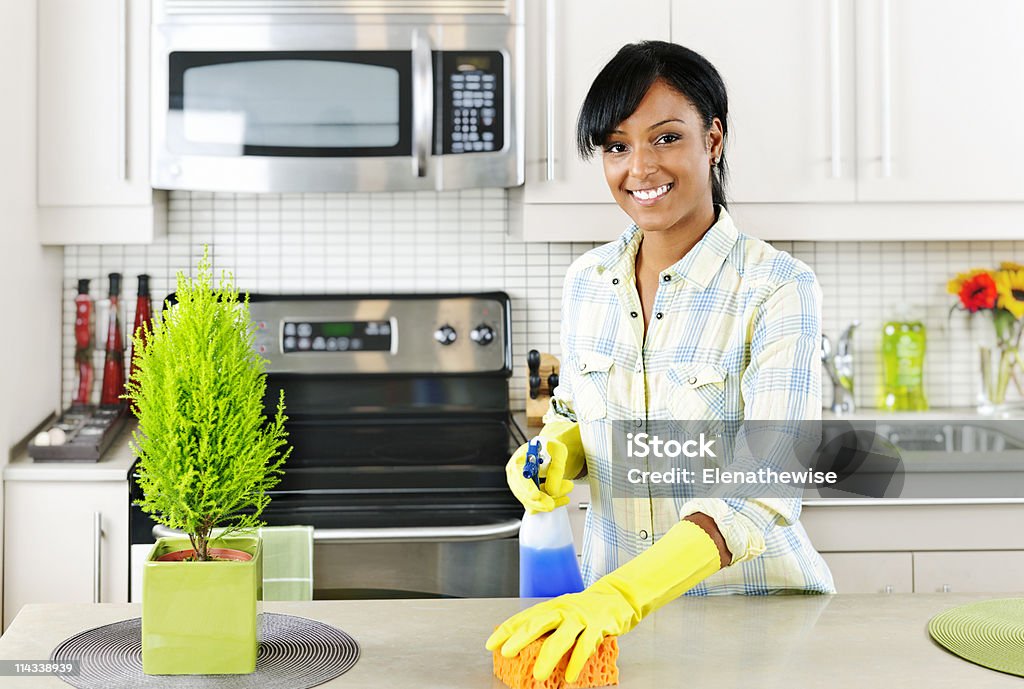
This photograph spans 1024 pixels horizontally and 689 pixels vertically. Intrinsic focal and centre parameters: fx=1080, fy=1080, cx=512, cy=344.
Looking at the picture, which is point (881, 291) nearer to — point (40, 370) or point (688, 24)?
point (688, 24)

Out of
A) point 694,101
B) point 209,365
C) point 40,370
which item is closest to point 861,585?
point 694,101

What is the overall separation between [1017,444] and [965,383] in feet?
0.95

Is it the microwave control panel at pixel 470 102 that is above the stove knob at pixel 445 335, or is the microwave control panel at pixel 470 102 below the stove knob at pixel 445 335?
above

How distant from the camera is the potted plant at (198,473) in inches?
41.8

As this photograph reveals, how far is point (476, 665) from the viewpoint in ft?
3.70

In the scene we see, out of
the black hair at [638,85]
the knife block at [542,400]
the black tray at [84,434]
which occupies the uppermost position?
the black hair at [638,85]

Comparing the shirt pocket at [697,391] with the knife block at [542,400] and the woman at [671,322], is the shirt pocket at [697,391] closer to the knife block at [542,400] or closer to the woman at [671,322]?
the woman at [671,322]

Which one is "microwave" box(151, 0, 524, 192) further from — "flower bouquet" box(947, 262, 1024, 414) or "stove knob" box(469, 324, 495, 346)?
"flower bouquet" box(947, 262, 1024, 414)

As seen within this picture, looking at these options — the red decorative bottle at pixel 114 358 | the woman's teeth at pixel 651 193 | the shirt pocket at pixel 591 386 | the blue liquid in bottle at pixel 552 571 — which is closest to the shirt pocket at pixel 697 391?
the shirt pocket at pixel 591 386

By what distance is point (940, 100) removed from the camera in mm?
2480

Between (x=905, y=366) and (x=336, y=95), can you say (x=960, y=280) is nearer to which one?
(x=905, y=366)

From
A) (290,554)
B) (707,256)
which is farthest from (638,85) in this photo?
(290,554)

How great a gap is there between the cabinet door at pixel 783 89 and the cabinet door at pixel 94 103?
4.03ft

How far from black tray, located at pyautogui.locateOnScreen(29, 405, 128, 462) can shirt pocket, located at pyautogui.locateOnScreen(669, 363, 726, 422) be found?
Result: 130cm
